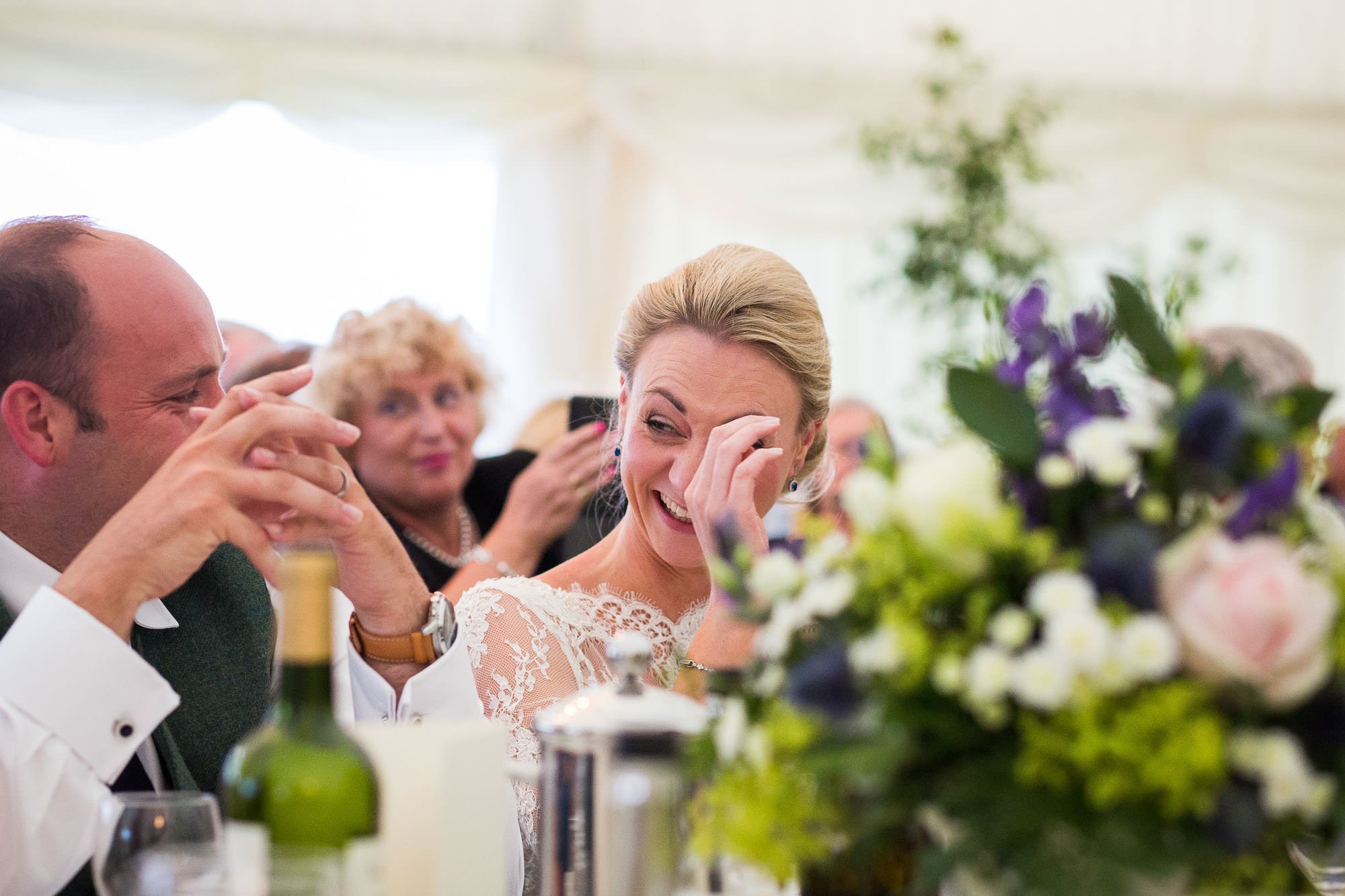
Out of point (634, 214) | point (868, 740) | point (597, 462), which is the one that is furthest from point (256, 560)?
point (634, 214)

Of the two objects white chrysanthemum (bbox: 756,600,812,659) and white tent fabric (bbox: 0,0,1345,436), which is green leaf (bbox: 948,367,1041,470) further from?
white tent fabric (bbox: 0,0,1345,436)

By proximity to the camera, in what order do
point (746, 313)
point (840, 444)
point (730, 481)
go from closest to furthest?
point (730, 481) → point (746, 313) → point (840, 444)

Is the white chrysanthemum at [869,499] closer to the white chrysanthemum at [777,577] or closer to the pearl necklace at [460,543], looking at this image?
the white chrysanthemum at [777,577]

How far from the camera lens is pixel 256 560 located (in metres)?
1.36

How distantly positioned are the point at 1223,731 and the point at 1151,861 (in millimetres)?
83

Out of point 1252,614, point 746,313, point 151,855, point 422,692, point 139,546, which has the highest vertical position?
point 1252,614

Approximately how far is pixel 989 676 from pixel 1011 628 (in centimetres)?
3

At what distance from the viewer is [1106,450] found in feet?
2.56

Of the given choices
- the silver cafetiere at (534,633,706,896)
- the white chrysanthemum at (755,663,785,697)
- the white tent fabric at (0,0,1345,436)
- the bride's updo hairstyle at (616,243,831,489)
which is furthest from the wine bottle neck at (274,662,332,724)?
the white tent fabric at (0,0,1345,436)

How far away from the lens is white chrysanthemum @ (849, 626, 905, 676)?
761 millimetres

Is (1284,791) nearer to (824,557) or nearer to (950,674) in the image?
(950,674)

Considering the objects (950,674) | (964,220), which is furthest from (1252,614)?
(964,220)

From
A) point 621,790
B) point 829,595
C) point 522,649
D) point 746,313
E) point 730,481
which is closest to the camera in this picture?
point 829,595

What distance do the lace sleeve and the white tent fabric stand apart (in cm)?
358
